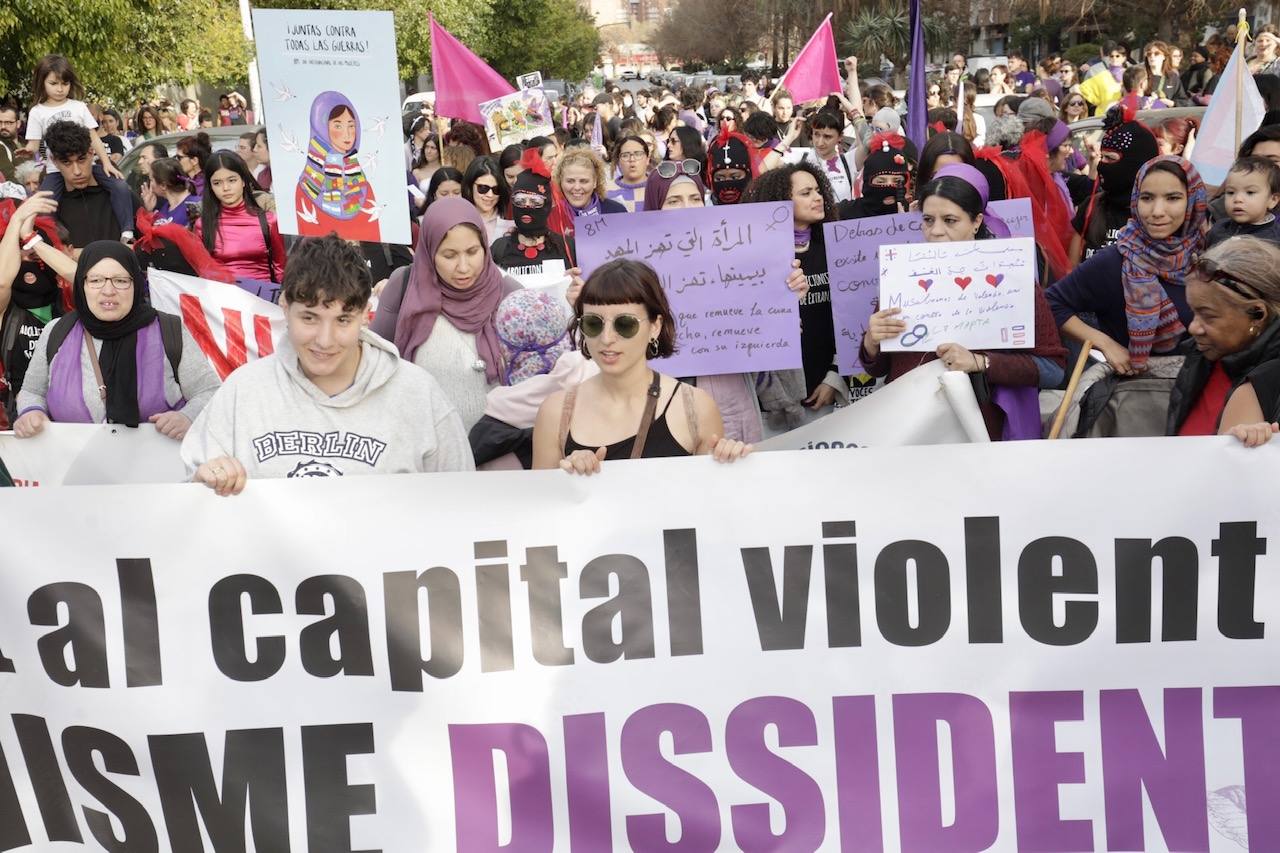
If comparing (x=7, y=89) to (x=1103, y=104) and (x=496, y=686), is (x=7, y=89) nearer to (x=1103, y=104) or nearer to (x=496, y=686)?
(x=1103, y=104)

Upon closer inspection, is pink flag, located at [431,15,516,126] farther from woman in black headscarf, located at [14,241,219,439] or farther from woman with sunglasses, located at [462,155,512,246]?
woman in black headscarf, located at [14,241,219,439]

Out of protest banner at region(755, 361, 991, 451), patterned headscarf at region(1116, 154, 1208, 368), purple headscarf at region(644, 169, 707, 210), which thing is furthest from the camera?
purple headscarf at region(644, 169, 707, 210)

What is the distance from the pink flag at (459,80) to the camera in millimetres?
9172

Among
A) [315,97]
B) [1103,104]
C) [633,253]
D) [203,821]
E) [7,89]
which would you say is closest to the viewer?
[203,821]

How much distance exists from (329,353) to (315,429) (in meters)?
0.20

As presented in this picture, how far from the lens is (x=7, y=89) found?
20.3m

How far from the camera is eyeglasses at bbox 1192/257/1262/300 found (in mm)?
3805

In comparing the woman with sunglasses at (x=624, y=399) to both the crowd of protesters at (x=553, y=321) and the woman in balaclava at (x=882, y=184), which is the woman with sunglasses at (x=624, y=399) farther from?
the woman in balaclava at (x=882, y=184)

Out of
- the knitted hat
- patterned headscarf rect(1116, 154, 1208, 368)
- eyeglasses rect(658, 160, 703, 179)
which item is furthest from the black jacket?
eyeglasses rect(658, 160, 703, 179)

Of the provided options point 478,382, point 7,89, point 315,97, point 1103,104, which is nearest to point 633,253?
point 478,382

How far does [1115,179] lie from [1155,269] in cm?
202

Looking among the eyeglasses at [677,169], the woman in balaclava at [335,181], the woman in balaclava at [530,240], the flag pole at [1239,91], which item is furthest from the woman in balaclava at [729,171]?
the flag pole at [1239,91]

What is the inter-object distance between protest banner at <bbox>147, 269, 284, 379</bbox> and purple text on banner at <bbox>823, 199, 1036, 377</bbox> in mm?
2379

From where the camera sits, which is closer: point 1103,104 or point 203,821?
point 203,821
